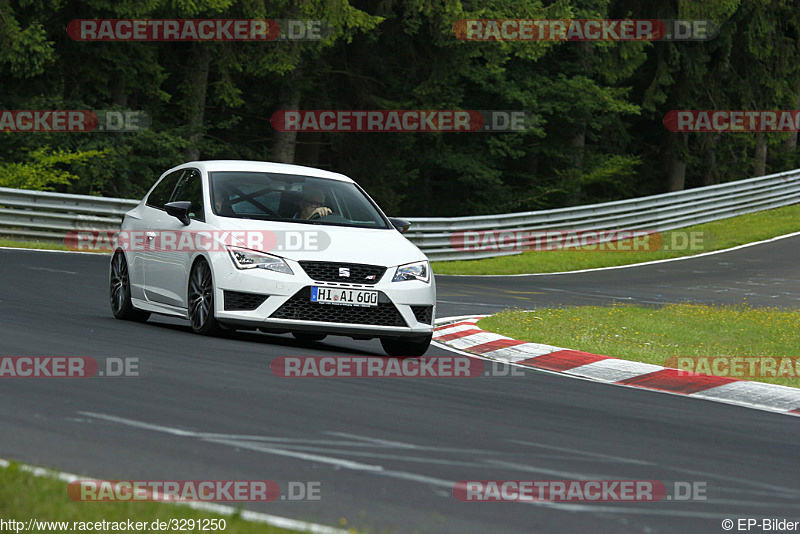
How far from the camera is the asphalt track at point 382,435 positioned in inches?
238

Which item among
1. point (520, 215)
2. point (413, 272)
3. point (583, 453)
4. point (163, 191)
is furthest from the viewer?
point (520, 215)

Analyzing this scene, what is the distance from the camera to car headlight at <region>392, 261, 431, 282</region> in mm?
11695

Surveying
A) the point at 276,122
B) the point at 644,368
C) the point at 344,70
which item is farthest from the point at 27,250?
the point at 344,70

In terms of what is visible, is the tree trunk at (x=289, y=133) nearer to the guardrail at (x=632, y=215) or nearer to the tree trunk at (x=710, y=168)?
the guardrail at (x=632, y=215)

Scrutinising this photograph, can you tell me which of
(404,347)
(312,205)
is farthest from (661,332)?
(312,205)

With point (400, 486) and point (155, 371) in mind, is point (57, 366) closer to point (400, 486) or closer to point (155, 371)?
point (155, 371)

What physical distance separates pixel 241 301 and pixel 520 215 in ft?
72.5

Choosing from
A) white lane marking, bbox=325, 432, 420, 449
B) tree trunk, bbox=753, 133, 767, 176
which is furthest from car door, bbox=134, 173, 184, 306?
tree trunk, bbox=753, 133, 767, 176

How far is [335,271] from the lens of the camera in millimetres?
11391

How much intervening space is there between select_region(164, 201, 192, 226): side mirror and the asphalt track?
3.68ft

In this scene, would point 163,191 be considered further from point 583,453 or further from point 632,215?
point 632,215

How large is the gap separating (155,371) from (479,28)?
97.9 ft

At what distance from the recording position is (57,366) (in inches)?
368

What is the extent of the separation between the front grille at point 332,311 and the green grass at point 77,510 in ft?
18.8
